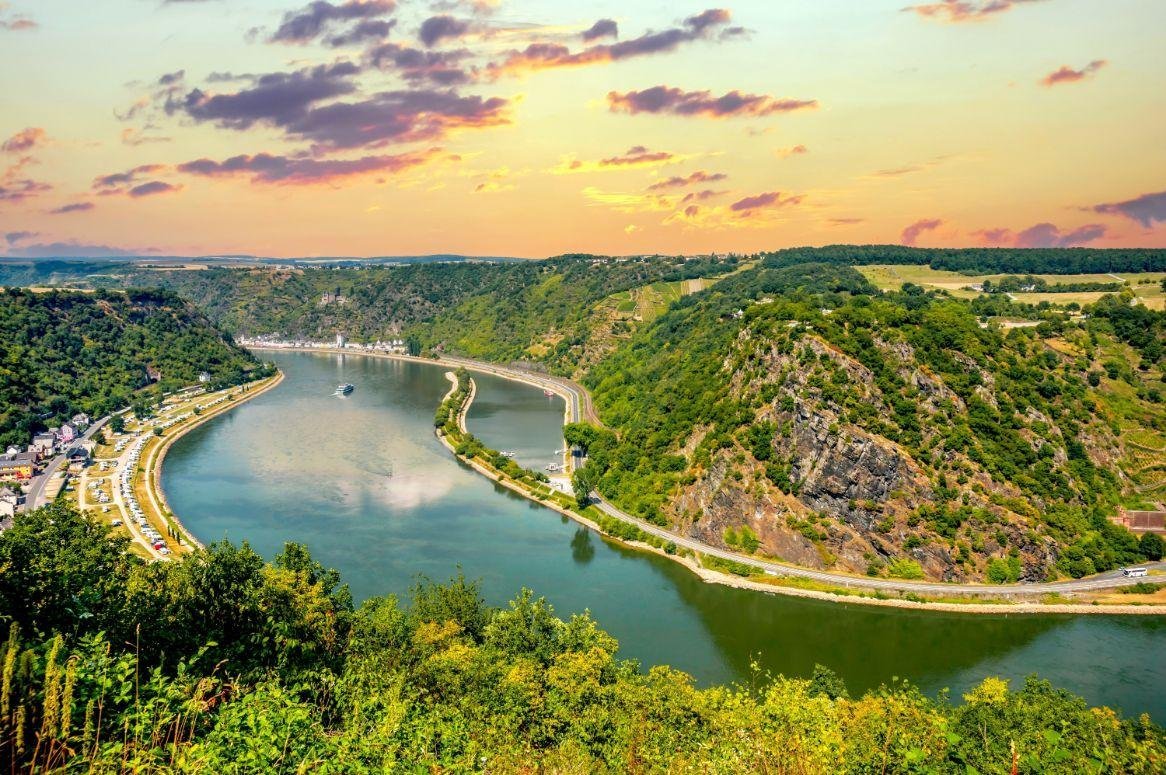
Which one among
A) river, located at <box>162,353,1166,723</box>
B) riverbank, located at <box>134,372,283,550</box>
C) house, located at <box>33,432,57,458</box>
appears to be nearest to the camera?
river, located at <box>162,353,1166,723</box>

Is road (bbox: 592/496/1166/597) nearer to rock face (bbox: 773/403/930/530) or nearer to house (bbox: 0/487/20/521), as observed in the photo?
rock face (bbox: 773/403/930/530)

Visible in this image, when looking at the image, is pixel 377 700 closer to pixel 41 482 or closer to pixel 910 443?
pixel 910 443

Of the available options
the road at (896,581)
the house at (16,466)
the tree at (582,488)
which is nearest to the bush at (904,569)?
the road at (896,581)

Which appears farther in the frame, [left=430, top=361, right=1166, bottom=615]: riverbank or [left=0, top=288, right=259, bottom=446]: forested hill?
[left=0, top=288, right=259, bottom=446]: forested hill

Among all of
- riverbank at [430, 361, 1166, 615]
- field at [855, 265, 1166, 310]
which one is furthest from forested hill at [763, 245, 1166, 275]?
riverbank at [430, 361, 1166, 615]

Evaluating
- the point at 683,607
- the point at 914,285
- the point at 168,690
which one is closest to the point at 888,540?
the point at 683,607

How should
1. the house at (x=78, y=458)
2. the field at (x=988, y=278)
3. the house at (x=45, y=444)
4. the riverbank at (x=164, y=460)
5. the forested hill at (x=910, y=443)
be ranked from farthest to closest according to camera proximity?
the field at (x=988, y=278) < the house at (x=45, y=444) < the house at (x=78, y=458) < the riverbank at (x=164, y=460) < the forested hill at (x=910, y=443)

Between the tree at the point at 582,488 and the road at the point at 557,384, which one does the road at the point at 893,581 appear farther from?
the road at the point at 557,384
